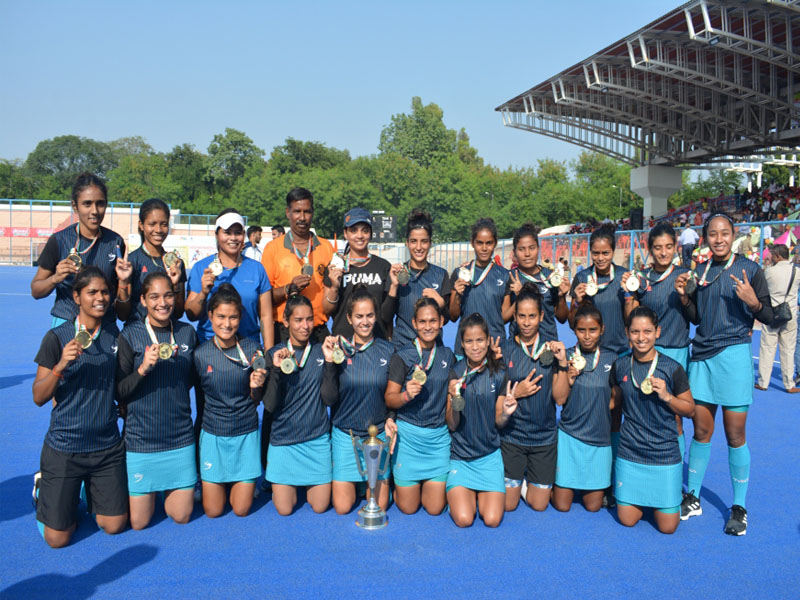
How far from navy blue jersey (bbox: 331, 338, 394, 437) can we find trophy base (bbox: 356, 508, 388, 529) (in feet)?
2.01

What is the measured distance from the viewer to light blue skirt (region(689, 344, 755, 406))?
4910mm

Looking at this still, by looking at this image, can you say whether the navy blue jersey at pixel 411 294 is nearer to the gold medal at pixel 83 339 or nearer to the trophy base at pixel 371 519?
the trophy base at pixel 371 519

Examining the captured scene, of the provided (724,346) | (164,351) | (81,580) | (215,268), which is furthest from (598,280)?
(81,580)

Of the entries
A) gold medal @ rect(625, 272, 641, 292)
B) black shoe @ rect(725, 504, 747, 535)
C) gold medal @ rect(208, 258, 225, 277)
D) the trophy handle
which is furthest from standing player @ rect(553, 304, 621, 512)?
gold medal @ rect(208, 258, 225, 277)

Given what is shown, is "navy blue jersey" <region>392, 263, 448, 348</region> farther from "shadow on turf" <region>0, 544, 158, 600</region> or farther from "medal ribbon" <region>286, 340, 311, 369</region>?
"shadow on turf" <region>0, 544, 158, 600</region>

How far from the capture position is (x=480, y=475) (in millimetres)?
5047

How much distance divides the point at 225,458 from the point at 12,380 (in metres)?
6.42

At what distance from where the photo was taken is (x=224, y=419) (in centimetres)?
496

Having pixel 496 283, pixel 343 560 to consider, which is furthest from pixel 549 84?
pixel 343 560

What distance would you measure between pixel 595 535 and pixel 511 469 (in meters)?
0.80

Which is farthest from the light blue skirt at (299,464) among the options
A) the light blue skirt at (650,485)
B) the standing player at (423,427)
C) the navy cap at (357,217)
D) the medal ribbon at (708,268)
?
the medal ribbon at (708,268)

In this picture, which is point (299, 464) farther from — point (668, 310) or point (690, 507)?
point (668, 310)

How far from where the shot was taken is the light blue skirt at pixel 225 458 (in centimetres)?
495

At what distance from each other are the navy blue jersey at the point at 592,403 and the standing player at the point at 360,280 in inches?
64.9
